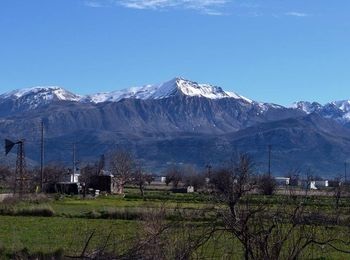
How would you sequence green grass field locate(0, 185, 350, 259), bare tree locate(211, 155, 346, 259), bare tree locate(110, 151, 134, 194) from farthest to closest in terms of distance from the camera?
bare tree locate(110, 151, 134, 194)
green grass field locate(0, 185, 350, 259)
bare tree locate(211, 155, 346, 259)

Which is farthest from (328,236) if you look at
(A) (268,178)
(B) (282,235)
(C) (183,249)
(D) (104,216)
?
(A) (268,178)

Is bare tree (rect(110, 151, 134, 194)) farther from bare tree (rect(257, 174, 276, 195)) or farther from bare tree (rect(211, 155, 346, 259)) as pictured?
bare tree (rect(211, 155, 346, 259))

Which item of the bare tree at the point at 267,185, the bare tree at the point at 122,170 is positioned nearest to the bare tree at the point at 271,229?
the bare tree at the point at 267,185

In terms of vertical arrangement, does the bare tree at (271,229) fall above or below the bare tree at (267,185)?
below

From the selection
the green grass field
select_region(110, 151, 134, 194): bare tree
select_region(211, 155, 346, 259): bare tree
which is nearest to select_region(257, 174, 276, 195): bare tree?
select_region(110, 151, 134, 194): bare tree

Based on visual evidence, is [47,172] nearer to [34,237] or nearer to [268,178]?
[268,178]

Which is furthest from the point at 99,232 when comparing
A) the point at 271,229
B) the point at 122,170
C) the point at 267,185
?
the point at 122,170

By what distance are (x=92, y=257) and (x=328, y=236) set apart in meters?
3.46

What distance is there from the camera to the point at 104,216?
4544cm

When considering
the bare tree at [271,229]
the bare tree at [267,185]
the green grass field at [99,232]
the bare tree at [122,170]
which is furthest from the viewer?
the bare tree at [122,170]

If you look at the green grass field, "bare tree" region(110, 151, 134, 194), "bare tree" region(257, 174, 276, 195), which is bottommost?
the green grass field

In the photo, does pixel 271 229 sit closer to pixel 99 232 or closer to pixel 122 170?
pixel 99 232

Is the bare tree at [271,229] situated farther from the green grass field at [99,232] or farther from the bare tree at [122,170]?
the bare tree at [122,170]

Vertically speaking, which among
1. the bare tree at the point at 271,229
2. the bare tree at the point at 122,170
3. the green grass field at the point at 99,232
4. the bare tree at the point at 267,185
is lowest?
the green grass field at the point at 99,232
